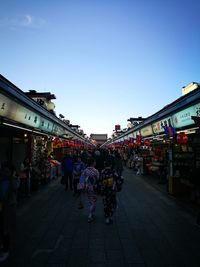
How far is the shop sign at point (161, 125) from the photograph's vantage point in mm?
13964

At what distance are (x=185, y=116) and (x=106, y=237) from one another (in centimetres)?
694

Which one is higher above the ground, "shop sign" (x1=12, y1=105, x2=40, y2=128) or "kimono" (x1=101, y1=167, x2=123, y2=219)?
"shop sign" (x1=12, y1=105, x2=40, y2=128)

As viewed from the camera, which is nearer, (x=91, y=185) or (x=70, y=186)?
(x=91, y=185)

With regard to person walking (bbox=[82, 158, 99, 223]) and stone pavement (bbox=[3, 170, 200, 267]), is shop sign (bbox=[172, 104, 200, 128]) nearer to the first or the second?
stone pavement (bbox=[3, 170, 200, 267])

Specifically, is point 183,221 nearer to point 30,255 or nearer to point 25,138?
point 30,255

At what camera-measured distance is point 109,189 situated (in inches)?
315

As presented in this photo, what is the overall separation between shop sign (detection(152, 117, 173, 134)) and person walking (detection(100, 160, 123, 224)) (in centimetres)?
598

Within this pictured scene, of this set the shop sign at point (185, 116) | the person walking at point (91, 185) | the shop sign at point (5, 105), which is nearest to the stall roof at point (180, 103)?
the shop sign at point (185, 116)

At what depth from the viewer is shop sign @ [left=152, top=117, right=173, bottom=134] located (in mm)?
13964

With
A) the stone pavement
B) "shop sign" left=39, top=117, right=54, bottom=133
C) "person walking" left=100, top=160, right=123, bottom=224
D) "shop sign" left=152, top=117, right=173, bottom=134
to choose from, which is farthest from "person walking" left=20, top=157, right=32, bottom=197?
"shop sign" left=152, top=117, right=173, bottom=134

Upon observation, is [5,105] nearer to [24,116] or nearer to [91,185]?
[24,116]

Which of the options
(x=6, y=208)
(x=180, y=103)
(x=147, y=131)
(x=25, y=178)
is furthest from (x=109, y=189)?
(x=147, y=131)

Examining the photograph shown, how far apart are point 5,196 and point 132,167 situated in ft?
84.5

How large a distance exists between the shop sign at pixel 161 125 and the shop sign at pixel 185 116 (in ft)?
2.72
